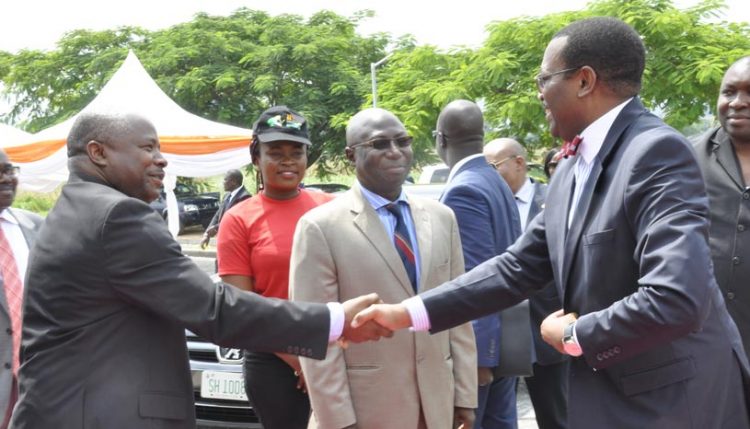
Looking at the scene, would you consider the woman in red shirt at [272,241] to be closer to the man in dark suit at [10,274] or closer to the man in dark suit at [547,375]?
the man in dark suit at [10,274]

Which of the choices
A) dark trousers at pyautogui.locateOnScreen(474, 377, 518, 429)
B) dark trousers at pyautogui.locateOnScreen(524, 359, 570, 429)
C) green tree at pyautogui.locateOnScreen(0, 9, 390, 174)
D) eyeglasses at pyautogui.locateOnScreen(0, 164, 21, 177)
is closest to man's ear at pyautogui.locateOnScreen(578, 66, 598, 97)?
dark trousers at pyautogui.locateOnScreen(474, 377, 518, 429)

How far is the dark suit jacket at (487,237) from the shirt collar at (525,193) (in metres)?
2.46

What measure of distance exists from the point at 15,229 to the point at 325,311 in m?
2.20

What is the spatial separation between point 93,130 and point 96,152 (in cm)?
8

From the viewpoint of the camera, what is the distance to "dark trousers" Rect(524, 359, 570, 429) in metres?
5.33

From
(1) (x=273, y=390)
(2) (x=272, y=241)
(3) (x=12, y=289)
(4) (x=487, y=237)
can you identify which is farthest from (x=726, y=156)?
(3) (x=12, y=289)

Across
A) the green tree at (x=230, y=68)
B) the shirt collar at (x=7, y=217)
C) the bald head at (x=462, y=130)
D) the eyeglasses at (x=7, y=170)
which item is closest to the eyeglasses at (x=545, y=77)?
the bald head at (x=462, y=130)

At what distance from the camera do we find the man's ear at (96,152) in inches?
121

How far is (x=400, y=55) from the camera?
2458cm

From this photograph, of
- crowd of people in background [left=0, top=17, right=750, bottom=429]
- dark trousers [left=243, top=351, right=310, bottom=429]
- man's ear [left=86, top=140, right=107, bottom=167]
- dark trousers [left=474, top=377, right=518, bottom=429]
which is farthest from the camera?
dark trousers [left=474, top=377, right=518, bottom=429]

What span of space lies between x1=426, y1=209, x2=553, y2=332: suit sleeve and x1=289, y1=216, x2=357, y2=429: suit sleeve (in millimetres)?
555

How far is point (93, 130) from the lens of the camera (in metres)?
3.10

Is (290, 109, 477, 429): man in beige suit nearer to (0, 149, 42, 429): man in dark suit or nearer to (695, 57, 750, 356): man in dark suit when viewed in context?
(695, 57, 750, 356): man in dark suit

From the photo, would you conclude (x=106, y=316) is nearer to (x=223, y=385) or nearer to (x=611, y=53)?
(x=611, y=53)
